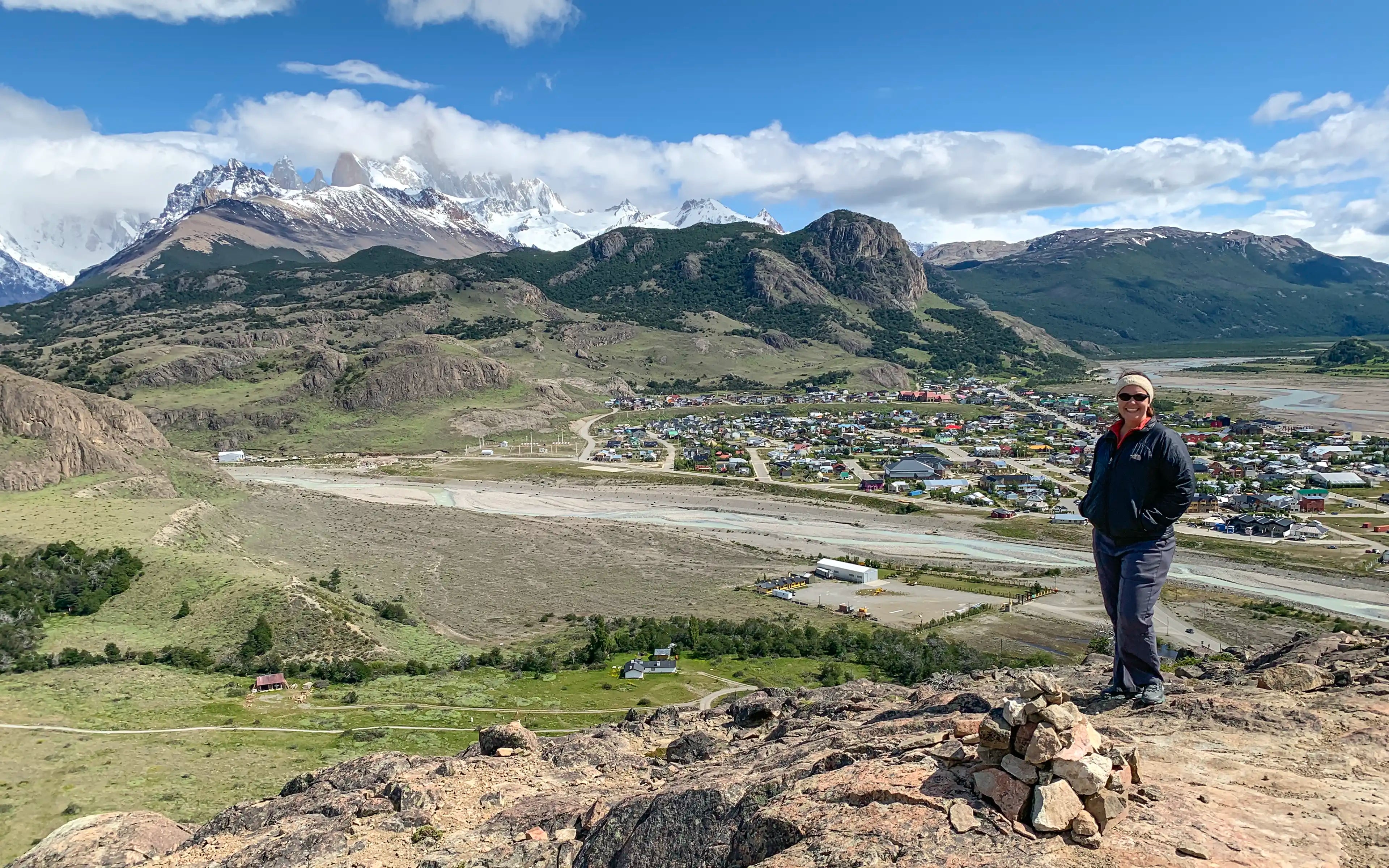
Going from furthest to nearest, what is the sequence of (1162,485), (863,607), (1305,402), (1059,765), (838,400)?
(838,400), (1305,402), (863,607), (1162,485), (1059,765)

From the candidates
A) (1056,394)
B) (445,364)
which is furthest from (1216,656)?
(1056,394)

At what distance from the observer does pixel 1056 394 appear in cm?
18225

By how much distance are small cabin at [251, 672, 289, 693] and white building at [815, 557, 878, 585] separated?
35.7 m

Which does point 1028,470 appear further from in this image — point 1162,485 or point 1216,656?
point 1162,485

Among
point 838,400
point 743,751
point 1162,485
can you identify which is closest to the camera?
point 1162,485

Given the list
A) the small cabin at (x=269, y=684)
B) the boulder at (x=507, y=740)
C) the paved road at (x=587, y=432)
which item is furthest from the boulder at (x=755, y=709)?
the paved road at (x=587, y=432)

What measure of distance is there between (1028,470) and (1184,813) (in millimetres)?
99099

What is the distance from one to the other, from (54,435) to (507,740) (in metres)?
68.8

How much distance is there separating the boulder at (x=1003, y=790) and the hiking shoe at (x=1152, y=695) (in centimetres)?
385

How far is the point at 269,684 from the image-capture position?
3466cm

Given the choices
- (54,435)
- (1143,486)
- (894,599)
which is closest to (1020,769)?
(1143,486)

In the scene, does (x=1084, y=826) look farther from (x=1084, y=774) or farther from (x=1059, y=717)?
(x=1059, y=717)

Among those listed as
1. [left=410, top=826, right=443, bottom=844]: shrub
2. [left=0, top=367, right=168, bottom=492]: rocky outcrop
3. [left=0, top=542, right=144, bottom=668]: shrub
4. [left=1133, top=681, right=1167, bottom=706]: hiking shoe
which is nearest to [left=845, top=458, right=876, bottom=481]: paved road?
[left=0, top=542, right=144, bottom=668]: shrub

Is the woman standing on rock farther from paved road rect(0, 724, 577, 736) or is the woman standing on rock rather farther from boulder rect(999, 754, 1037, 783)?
paved road rect(0, 724, 577, 736)
